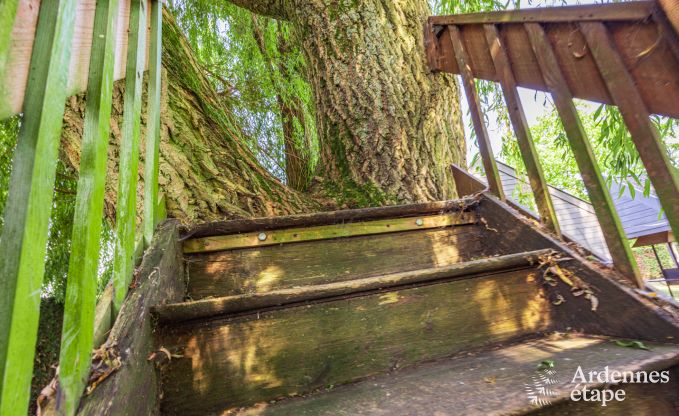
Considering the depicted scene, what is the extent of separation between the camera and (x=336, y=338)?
893mm

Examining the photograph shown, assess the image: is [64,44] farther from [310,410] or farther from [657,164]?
[657,164]

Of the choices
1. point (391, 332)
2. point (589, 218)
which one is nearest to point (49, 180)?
point (391, 332)

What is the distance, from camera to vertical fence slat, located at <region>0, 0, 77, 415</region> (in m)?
0.41

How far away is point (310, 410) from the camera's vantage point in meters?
0.74

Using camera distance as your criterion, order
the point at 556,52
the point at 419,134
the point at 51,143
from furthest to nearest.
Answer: the point at 419,134, the point at 556,52, the point at 51,143

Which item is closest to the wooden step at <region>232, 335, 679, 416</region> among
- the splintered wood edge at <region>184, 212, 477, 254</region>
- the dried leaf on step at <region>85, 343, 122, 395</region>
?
the dried leaf on step at <region>85, 343, 122, 395</region>

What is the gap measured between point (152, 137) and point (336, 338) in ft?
2.52

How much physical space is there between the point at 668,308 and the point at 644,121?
43 centimetres

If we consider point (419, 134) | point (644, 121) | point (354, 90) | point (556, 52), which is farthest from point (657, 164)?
point (354, 90)

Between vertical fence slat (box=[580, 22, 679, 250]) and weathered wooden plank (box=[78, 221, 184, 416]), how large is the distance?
1.11 m

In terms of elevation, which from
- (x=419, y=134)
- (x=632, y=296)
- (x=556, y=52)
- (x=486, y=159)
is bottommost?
(x=632, y=296)

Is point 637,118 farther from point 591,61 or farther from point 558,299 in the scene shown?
point 558,299

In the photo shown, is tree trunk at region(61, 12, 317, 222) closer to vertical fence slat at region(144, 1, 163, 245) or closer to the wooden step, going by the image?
vertical fence slat at region(144, 1, 163, 245)

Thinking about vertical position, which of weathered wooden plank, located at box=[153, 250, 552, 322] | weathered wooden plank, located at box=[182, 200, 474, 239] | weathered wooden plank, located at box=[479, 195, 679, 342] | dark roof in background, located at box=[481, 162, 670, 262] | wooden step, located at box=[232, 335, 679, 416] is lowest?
wooden step, located at box=[232, 335, 679, 416]
